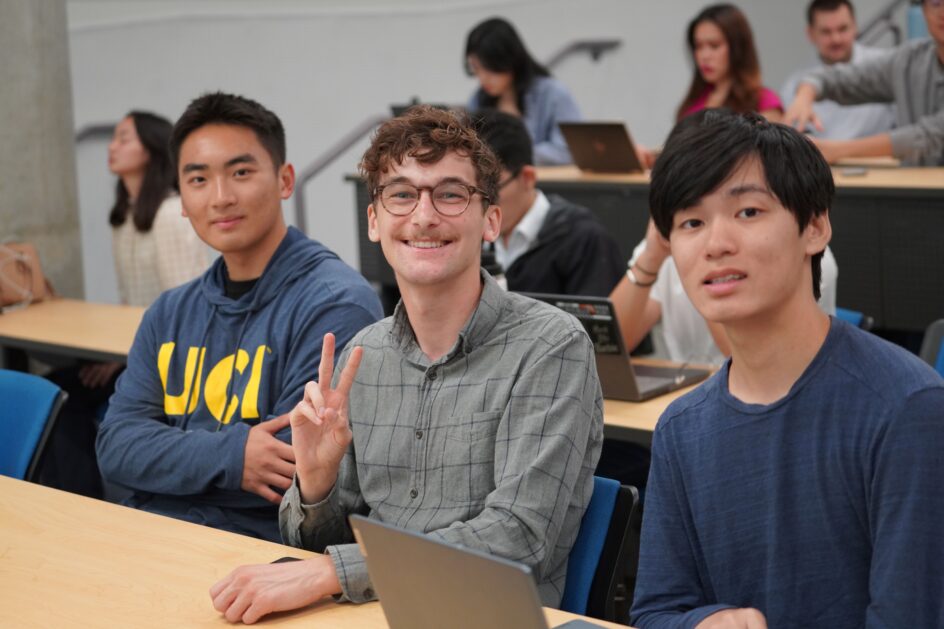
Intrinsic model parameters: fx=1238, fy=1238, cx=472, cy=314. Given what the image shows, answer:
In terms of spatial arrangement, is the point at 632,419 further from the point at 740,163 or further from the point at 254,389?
the point at 740,163

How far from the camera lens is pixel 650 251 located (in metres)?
2.99

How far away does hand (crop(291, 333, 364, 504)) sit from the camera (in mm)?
1827

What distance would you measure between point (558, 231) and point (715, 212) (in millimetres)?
2041

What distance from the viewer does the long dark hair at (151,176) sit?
175 inches

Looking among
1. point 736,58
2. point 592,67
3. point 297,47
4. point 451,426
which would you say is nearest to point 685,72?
point 592,67

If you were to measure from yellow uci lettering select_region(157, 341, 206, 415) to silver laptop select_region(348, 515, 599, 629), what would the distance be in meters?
1.22

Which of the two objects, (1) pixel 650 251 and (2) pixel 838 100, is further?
(2) pixel 838 100

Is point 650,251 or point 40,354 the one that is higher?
point 650,251

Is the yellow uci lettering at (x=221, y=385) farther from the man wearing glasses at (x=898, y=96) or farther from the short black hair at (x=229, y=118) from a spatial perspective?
the man wearing glasses at (x=898, y=96)

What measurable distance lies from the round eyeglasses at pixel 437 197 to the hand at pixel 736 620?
77 centimetres

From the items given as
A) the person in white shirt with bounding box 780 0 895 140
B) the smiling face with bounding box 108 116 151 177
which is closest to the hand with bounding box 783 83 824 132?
the person in white shirt with bounding box 780 0 895 140

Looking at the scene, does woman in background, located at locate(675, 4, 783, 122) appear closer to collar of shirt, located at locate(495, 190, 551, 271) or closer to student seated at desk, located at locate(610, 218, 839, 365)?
collar of shirt, located at locate(495, 190, 551, 271)

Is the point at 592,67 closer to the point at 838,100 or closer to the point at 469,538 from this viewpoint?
the point at 838,100

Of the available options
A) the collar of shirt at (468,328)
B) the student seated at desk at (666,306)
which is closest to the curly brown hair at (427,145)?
the collar of shirt at (468,328)
